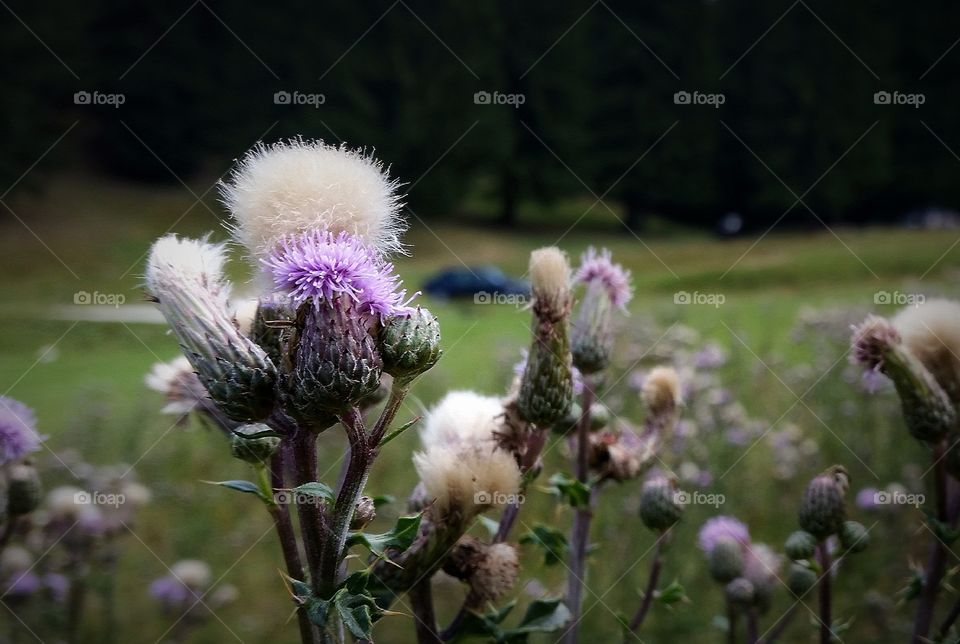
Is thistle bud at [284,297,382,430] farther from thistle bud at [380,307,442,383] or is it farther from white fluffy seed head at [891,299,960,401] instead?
white fluffy seed head at [891,299,960,401]

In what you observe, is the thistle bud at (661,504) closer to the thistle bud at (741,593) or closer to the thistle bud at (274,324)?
the thistle bud at (741,593)

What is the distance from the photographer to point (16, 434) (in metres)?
1.18

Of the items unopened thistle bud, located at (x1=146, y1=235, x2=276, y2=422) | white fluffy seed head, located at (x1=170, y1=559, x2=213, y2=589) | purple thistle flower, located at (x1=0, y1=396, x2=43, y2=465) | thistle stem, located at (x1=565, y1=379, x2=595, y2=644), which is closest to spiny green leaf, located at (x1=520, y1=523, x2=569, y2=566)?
thistle stem, located at (x1=565, y1=379, x2=595, y2=644)

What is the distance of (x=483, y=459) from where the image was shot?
39.8 inches

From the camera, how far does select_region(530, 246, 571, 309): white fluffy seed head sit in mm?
1133

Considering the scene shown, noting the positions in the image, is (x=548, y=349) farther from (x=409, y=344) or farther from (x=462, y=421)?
(x=409, y=344)

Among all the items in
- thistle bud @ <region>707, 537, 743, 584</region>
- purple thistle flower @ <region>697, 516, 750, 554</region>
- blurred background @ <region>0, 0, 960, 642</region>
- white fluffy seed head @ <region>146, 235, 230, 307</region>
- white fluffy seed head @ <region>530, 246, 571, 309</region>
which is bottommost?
thistle bud @ <region>707, 537, 743, 584</region>

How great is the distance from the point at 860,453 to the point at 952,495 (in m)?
1.84

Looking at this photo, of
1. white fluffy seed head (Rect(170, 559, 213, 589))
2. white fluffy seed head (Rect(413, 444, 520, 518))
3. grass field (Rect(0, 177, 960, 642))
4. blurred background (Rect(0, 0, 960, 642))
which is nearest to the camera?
white fluffy seed head (Rect(413, 444, 520, 518))

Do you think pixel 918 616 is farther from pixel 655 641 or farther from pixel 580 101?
pixel 580 101

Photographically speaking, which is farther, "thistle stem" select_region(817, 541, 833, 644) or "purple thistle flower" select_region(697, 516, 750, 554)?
"purple thistle flower" select_region(697, 516, 750, 554)

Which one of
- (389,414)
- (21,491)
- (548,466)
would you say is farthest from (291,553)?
(548,466)

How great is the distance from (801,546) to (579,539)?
13.1 inches

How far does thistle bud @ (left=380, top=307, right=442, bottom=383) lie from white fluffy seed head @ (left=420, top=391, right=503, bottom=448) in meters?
0.27
